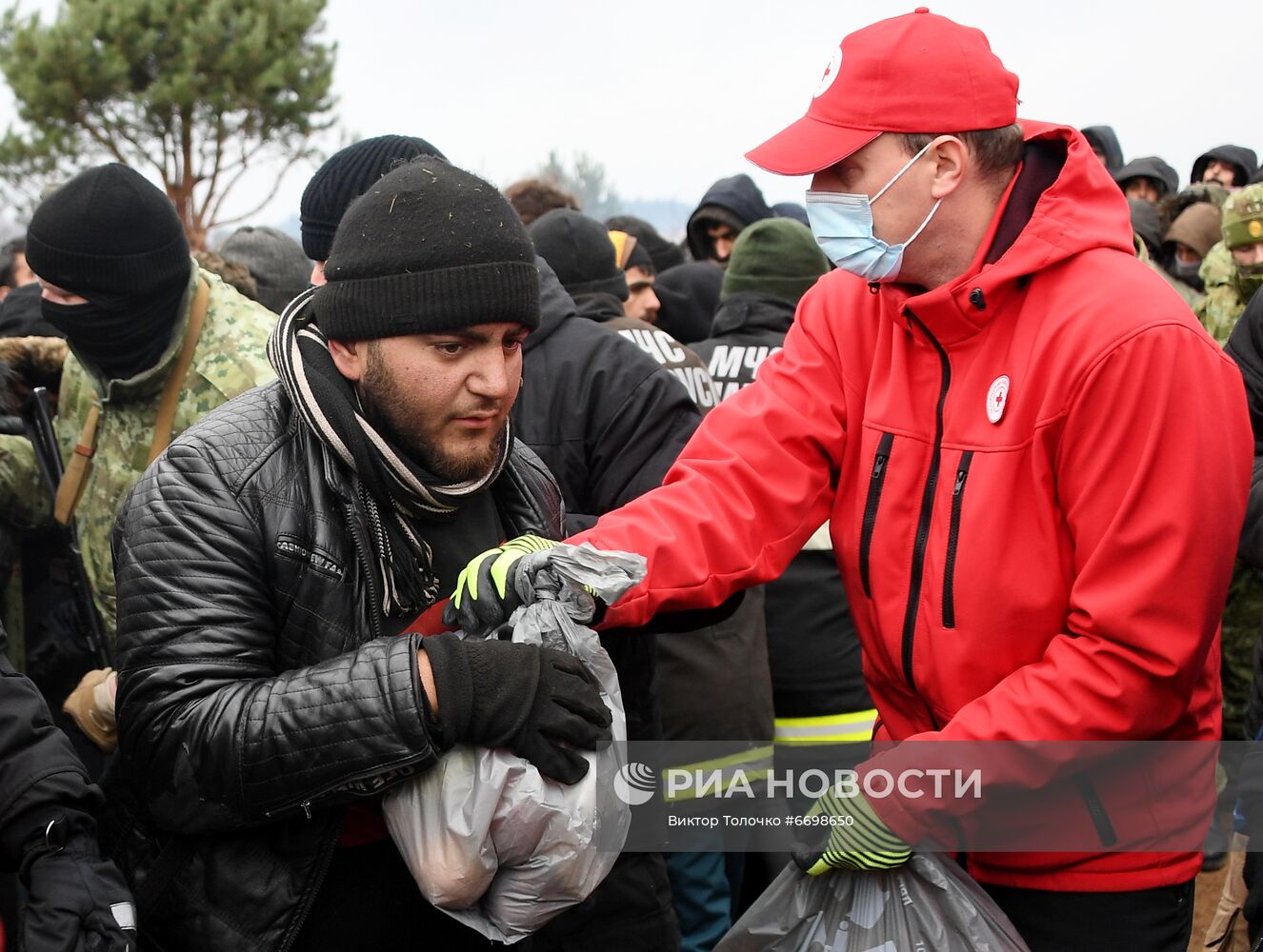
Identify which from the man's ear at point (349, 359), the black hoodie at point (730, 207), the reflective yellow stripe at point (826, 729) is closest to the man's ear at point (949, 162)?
the man's ear at point (349, 359)

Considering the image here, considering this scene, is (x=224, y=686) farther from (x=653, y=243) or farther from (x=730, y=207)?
(x=653, y=243)

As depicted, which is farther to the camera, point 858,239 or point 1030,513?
point 858,239

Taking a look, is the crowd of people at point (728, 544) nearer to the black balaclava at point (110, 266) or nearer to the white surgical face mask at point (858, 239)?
the white surgical face mask at point (858, 239)

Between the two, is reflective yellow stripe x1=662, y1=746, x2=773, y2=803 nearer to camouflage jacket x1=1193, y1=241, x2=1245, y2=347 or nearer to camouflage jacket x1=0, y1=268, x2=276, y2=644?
camouflage jacket x1=0, y1=268, x2=276, y2=644

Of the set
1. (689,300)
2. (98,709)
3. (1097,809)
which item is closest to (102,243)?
(98,709)

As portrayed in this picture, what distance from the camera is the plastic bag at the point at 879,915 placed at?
7.14 feet

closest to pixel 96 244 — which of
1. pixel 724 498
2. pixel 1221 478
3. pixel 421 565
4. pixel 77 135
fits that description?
pixel 421 565

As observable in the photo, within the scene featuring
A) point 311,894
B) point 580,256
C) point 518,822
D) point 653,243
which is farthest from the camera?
point 653,243

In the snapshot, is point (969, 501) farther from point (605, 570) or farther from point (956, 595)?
point (605, 570)

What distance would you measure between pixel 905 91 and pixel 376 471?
3.65ft

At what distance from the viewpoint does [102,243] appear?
3.38m

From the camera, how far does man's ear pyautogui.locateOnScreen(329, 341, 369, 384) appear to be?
2213mm

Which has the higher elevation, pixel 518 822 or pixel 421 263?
pixel 421 263

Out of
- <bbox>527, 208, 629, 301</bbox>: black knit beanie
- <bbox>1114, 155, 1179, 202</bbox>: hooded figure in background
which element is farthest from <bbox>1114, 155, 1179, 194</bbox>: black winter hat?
<bbox>527, 208, 629, 301</bbox>: black knit beanie
